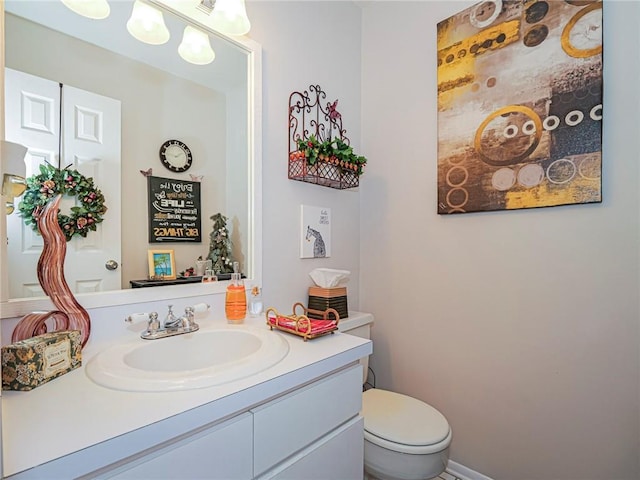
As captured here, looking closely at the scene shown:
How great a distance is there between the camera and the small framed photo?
3.58 feet

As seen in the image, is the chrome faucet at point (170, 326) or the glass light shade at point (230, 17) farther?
the glass light shade at point (230, 17)

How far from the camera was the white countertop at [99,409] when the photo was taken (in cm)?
51

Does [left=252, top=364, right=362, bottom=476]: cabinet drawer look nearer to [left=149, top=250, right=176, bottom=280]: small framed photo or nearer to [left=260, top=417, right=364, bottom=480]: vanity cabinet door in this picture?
[left=260, top=417, right=364, bottom=480]: vanity cabinet door

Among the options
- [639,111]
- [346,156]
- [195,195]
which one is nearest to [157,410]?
[195,195]

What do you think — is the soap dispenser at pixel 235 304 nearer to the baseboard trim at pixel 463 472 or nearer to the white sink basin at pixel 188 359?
the white sink basin at pixel 188 359

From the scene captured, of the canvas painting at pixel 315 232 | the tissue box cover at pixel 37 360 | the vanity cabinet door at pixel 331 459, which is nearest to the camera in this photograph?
the tissue box cover at pixel 37 360

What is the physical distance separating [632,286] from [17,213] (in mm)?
1897

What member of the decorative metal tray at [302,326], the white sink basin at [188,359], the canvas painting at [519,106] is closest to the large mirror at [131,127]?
the white sink basin at [188,359]

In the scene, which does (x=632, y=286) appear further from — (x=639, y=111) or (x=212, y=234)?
(x=212, y=234)

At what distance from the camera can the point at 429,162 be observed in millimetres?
1597

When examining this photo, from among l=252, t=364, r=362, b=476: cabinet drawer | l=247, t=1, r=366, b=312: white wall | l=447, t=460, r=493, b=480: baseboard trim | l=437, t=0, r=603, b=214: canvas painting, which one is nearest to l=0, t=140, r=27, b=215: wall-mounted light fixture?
l=252, t=364, r=362, b=476: cabinet drawer

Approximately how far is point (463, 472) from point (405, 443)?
0.64m

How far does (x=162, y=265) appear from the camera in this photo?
1112mm

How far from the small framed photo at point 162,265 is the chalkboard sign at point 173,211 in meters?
0.04
